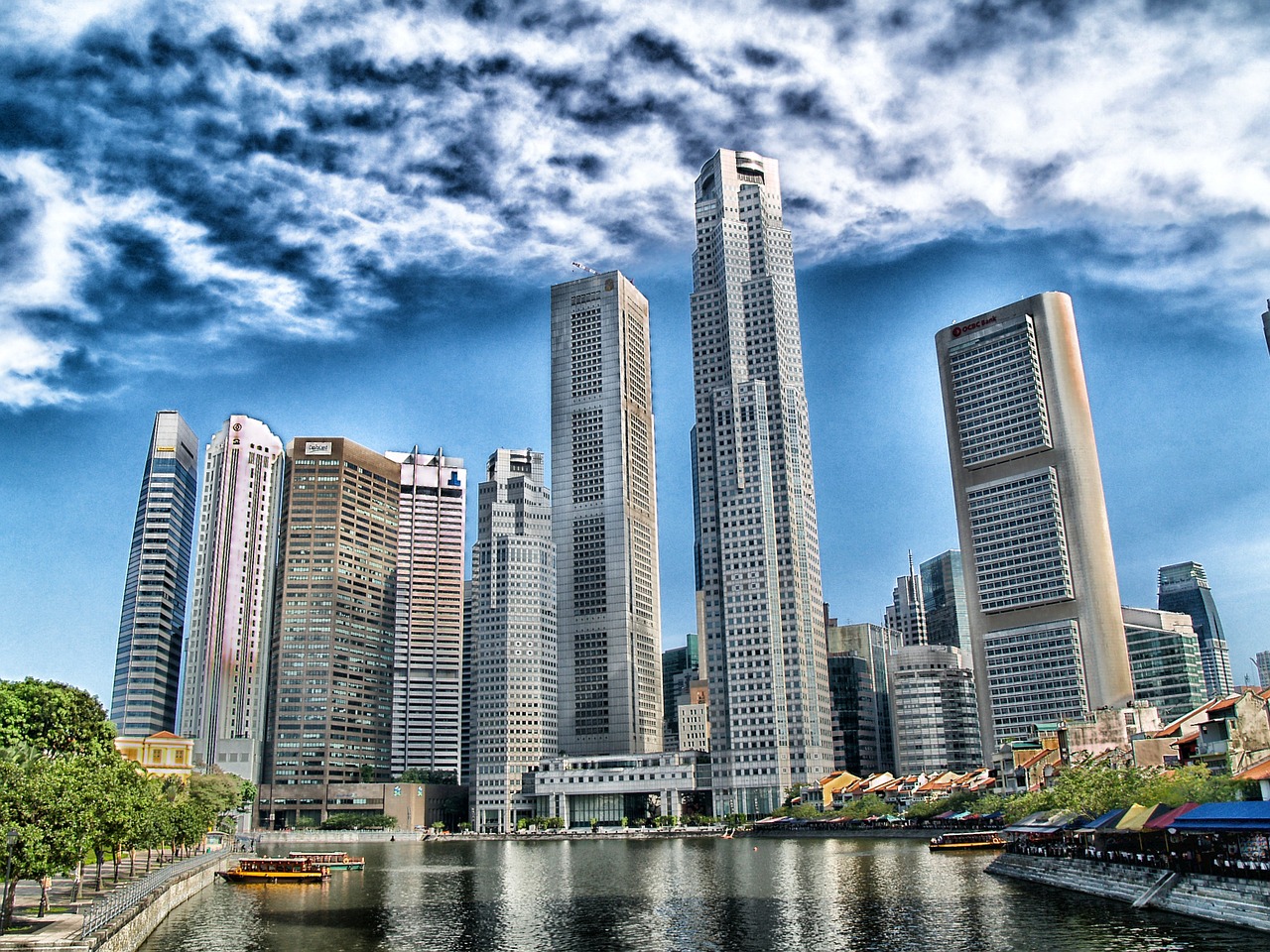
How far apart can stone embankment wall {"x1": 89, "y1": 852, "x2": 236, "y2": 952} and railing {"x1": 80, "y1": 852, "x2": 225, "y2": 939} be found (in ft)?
1.54

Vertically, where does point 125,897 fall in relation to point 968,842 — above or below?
above

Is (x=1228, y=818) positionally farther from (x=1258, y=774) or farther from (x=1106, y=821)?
(x=1106, y=821)

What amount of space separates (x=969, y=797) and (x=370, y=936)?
428 ft

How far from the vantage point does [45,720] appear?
10450 cm

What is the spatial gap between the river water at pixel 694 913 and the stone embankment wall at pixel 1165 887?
131 cm

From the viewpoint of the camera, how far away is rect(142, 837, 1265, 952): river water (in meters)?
62.0

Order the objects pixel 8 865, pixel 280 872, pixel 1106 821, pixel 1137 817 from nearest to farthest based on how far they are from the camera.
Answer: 1. pixel 8 865
2. pixel 1137 817
3. pixel 1106 821
4. pixel 280 872

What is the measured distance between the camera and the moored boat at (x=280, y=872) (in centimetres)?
11344

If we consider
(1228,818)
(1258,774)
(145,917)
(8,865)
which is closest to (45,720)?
(145,917)

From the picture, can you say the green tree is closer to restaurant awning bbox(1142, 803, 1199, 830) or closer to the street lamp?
→ the street lamp

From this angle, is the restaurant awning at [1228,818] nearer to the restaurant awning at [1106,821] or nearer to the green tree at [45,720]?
the restaurant awning at [1106,821]

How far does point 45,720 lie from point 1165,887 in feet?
335

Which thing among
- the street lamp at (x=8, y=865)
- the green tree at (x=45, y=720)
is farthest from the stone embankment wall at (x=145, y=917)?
the green tree at (x=45, y=720)

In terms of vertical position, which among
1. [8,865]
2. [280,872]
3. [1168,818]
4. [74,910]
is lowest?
[280,872]
